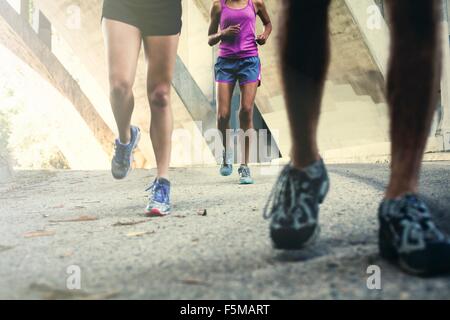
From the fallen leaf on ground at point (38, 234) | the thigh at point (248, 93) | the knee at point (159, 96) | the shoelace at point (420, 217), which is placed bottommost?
the fallen leaf on ground at point (38, 234)

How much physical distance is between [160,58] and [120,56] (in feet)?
0.85

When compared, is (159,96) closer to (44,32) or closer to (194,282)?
(194,282)

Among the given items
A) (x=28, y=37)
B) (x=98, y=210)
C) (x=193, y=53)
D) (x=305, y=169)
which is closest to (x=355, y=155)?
(x=193, y=53)

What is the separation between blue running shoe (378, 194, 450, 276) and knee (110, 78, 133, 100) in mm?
2092

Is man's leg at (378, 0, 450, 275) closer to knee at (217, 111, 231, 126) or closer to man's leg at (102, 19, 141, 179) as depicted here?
man's leg at (102, 19, 141, 179)

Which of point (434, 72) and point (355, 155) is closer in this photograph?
point (434, 72)

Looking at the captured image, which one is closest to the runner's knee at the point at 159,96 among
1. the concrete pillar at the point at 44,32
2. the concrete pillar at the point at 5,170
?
the concrete pillar at the point at 5,170

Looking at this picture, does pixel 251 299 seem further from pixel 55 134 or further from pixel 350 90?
pixel 55 134

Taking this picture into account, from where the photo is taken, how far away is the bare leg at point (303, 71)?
5.45ft

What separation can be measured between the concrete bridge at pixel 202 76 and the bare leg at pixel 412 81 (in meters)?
7.55

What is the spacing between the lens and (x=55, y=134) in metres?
19.0

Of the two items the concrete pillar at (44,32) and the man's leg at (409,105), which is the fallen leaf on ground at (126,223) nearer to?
the man's leg at (409,105)

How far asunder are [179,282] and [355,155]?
8741 mm

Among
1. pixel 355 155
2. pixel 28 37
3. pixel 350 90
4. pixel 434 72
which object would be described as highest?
pixel 28 37
